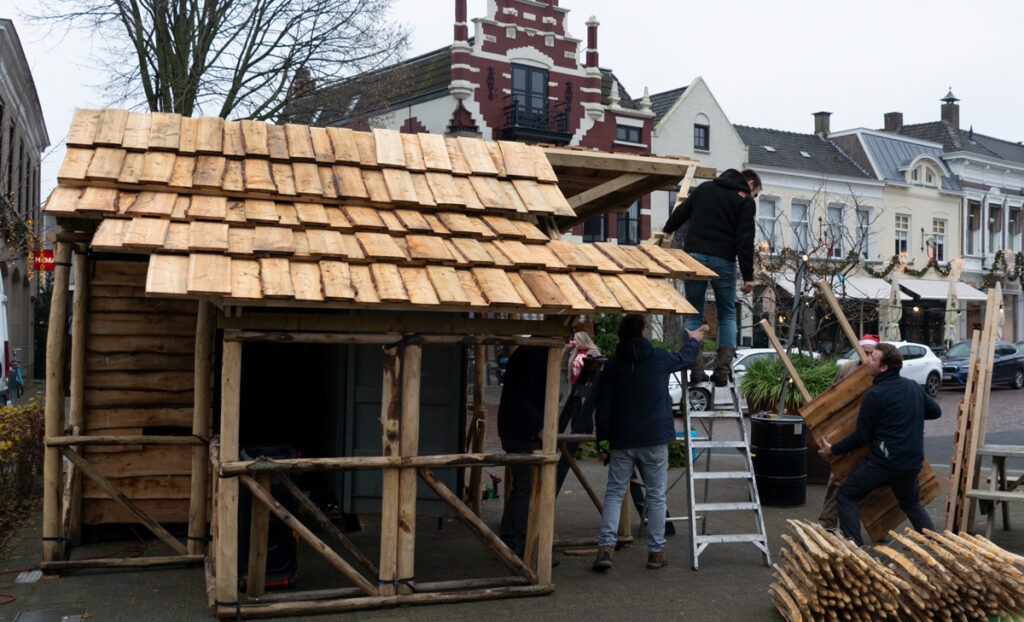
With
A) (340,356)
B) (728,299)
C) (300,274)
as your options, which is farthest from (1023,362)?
(300,274)

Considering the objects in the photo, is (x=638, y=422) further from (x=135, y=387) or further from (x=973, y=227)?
(x=973, y=227)

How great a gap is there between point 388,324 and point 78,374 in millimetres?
3106

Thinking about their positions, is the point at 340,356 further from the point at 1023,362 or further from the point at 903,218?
the point at 903,218

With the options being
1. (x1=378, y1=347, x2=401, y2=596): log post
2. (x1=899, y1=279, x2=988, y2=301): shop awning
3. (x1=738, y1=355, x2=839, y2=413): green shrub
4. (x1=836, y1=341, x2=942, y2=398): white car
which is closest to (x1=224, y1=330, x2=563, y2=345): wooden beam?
(x1=378, y1=347, x2=401, y2=596): log post

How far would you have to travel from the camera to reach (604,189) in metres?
8.67

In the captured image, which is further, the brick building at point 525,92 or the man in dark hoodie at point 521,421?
the brick building at point 525,92

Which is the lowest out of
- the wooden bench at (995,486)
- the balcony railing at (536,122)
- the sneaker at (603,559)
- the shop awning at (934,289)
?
the sneaker at (603,559)

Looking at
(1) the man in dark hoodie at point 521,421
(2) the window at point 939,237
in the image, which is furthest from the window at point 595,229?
(1) the man in dark hoodie at point 521,421

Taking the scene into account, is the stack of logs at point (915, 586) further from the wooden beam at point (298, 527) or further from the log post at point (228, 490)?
the log post at point (228, 490)

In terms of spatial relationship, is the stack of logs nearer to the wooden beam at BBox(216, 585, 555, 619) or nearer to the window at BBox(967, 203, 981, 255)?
the wooden beam at BBox(216, 585, 555, 619)

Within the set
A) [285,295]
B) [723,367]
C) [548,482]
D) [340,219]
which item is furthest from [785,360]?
[285,295]

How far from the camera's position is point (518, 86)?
32094mm

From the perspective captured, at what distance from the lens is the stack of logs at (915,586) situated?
221 inches

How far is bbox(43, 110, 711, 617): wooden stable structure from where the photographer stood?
608cm
